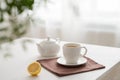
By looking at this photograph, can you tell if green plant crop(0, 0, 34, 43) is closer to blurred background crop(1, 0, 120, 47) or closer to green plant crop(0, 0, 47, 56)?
green plant crop(0, 0, 47, 56)

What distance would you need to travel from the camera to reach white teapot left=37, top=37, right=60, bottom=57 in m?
1.32

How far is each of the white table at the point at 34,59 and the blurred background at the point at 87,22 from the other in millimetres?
1049

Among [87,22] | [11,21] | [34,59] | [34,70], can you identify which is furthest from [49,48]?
[87,22]

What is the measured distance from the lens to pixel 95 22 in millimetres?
2689

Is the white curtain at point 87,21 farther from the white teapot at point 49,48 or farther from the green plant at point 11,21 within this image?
the green plant at point 11,21

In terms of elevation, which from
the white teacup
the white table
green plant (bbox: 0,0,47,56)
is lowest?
the white table

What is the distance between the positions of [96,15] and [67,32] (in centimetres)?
43

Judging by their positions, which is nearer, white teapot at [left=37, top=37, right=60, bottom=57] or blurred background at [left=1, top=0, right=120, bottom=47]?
white teapot at [left=37, top=37, right=60, bottom=57]

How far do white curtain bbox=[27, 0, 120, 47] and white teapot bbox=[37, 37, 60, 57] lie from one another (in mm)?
1179

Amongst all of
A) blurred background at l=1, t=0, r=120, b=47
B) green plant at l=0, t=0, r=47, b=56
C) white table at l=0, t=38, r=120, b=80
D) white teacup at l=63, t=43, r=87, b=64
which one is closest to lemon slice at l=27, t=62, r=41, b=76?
white table at l=0, t=38, r=120, b=80

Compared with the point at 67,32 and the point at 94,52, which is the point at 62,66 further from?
the point at 67,32

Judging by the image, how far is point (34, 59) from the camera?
4.25 ft

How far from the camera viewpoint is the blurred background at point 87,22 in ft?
8.50

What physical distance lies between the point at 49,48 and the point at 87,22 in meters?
1.49
